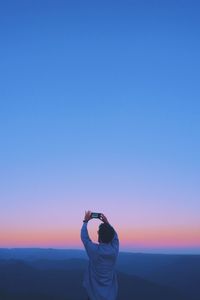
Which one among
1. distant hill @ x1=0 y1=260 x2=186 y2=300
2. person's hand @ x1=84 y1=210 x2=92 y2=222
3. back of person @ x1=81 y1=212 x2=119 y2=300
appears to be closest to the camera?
back of person @ x1=81 y1=212 x2=119 y2=300

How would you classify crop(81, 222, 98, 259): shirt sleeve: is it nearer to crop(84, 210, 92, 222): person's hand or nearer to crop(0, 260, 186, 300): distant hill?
crop(84, 210, 92, 222): person's hand

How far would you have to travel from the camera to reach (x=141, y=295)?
315 ft

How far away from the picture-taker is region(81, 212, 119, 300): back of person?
5.84 metres

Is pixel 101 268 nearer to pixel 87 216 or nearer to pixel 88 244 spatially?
pixel 88 244

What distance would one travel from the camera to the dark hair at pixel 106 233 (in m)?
5.89

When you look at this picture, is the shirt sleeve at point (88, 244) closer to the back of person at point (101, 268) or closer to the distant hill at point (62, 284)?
the back of person at point (101, 268)

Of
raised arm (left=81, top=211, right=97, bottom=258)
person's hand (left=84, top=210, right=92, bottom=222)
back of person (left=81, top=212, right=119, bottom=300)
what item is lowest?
back of person (left=81, top=212, right=119, bottom=300)

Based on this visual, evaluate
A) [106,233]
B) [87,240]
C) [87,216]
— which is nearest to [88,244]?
[87,240]

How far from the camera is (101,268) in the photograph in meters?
5.90

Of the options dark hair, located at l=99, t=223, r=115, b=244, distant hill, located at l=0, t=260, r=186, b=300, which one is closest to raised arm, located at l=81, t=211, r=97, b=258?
dark hair, located at l=99, t=223, r=115, b=244

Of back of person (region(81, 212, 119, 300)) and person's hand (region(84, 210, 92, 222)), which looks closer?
back of person (region(81, 212, 119, 300))

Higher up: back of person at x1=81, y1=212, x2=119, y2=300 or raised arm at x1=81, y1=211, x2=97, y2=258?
raised arm at x1=81, y1=211, x2=97, y2=258

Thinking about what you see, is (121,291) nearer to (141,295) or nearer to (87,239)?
(141,295)

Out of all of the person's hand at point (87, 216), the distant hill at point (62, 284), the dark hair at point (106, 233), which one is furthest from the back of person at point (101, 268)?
the distant hill at point (62, 284)
